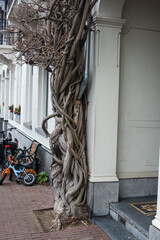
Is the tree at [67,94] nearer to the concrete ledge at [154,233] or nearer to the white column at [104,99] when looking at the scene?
the white column at [104,99]

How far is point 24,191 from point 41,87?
11.5 ft

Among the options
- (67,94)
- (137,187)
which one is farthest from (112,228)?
(67,94)

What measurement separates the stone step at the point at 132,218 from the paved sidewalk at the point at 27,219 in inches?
14.4

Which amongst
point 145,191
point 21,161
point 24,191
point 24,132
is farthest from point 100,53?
point 24,132

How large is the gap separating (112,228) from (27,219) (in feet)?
4.95

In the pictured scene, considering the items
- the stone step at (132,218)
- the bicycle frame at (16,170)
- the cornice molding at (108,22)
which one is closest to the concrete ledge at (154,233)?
the stone step at (132,218)

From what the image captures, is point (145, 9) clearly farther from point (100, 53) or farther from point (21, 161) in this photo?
point (21, 161)

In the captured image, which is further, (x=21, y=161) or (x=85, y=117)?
Answer: (x=21, y=161)

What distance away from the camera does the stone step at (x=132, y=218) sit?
13.5 ft

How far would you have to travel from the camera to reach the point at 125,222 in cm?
455

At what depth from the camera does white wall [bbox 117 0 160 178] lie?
5.36 metres

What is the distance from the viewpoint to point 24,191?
278 inches

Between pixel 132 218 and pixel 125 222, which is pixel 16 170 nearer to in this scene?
pixel 125 222

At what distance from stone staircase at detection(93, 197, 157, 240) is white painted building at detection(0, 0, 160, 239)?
0.52ft
